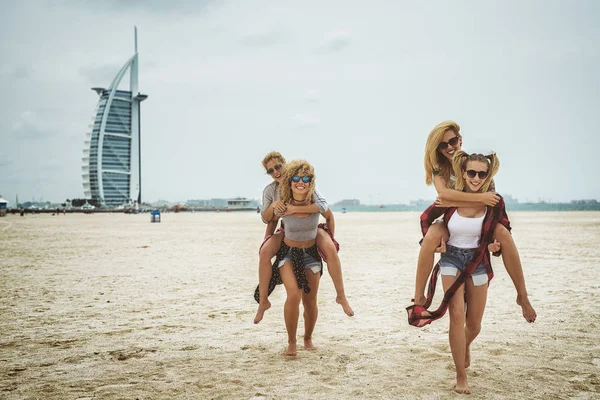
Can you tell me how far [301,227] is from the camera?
4348 mm

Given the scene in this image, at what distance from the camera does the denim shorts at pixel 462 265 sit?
3.64 metres

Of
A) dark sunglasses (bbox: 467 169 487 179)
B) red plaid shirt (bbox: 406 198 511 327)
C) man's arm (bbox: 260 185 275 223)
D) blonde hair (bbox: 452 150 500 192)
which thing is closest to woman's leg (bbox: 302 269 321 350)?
man's arm (bbox: 260 185 275 223)

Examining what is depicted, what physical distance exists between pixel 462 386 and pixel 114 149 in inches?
6282

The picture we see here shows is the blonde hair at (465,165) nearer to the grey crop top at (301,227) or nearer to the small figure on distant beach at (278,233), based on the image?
the small figure on distant beach at (278,233)

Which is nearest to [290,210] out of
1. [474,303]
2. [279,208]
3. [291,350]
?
[279,208]

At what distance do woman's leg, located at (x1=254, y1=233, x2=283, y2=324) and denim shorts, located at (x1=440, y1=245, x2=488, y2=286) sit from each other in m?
1.54

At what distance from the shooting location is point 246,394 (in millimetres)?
3736

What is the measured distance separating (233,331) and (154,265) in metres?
6.62

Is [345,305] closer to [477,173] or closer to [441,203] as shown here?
[441,203]

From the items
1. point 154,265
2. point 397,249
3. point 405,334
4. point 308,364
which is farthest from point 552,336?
point 397,249

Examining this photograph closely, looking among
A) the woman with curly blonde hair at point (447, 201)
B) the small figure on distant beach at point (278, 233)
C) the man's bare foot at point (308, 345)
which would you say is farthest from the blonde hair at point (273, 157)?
the man's bare foot at point (308, 345)

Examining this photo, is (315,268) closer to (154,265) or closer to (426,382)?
(426,382)

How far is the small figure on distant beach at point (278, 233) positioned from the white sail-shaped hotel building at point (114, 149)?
14826 cm

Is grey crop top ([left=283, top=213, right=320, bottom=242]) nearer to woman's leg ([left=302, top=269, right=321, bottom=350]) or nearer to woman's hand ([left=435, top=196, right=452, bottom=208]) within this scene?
woman's leg ([left=302, top=269, right=321, bottom=350])
